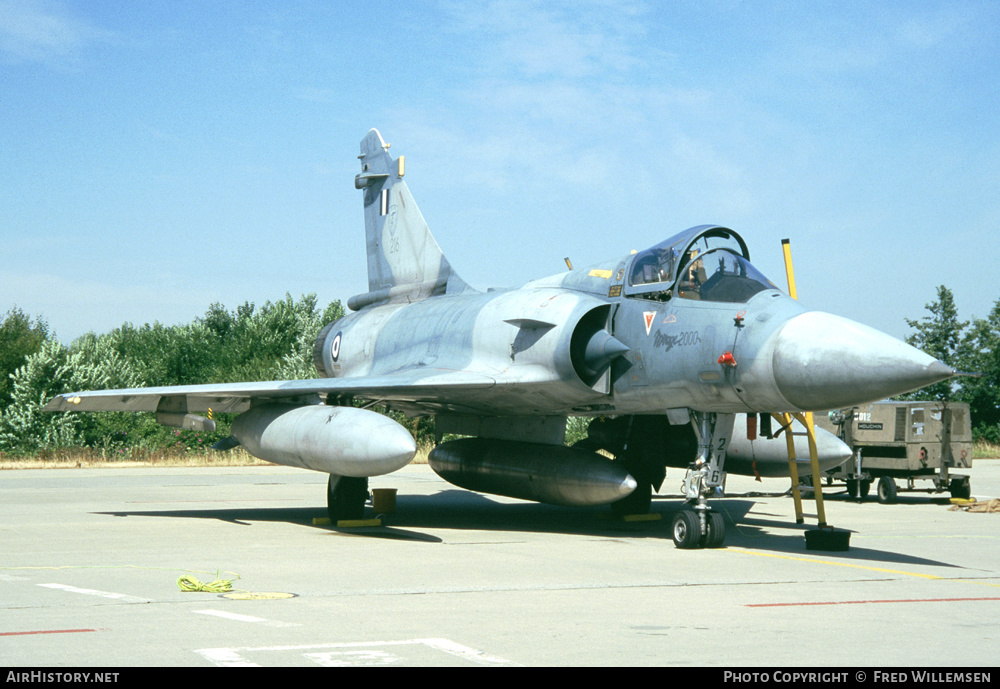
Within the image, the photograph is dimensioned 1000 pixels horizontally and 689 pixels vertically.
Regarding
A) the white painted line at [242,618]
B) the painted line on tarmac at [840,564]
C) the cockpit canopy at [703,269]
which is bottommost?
the painted line on tarmac at [840,564]

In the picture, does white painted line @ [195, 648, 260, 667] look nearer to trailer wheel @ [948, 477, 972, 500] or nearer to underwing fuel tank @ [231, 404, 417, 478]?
underwing fuel tank @ [231, 404, 417, 478]

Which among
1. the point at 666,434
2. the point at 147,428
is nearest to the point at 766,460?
the point at 666,434

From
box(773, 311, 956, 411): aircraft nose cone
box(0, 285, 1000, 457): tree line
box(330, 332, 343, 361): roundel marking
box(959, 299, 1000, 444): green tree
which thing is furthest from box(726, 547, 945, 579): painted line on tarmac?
box(959, 299, 1000, 444): green tree

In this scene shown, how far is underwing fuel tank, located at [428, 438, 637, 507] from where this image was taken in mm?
11234

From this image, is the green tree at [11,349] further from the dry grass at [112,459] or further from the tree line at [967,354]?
the tree line at [967,354]

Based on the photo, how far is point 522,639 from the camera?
17.2 ft

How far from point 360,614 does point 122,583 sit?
2.32 m

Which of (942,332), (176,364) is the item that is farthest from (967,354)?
(176,364)

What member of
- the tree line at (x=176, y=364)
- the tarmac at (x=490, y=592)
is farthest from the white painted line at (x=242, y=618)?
the tree line at (x=176, y=364)

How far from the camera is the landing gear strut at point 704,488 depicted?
985 cm

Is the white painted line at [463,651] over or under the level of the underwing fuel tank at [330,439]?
under

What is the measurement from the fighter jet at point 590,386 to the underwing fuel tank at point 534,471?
3 cm

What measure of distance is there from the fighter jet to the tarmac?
2.69 feet

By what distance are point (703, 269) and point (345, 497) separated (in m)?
5.26
